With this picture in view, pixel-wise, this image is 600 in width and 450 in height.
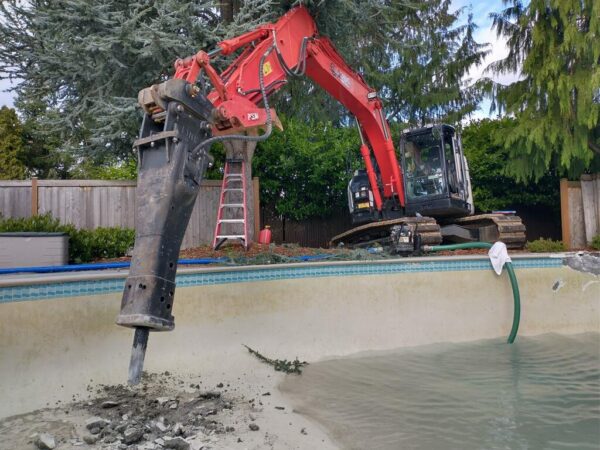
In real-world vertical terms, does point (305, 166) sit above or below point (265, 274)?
above

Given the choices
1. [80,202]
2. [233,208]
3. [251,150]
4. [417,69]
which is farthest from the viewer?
[417,69]

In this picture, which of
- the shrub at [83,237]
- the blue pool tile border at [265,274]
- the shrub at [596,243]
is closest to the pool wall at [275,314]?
the blue pool tile border at [265,274]

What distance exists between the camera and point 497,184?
40.4ft

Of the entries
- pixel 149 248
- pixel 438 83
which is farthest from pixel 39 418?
pixel 438 83

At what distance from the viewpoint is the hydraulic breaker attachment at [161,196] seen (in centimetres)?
282

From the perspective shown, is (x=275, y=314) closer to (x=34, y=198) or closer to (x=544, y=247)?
(x=34, y=198)

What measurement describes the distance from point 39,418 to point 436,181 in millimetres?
7093

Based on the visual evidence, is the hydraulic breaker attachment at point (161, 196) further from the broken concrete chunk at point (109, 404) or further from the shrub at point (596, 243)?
the shrub at point (596, 243)

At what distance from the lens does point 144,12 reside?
6.91 meters

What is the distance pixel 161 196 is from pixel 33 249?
3647 mm

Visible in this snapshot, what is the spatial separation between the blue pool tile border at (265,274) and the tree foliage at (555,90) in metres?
4.10

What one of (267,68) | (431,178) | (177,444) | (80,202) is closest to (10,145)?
(80,202)

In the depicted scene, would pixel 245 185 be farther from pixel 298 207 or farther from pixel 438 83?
pixel 438 83

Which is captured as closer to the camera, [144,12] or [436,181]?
[144,12]
